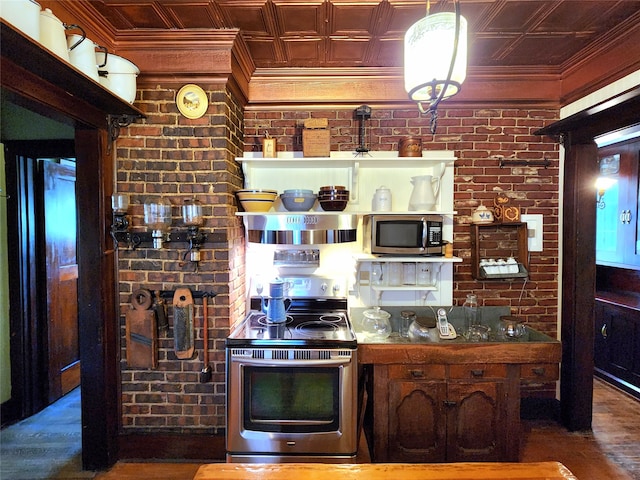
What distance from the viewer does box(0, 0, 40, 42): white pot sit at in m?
1.25

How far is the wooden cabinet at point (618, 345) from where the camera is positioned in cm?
298

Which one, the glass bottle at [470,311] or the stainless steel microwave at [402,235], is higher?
the stainless steel microwave at [402,235]

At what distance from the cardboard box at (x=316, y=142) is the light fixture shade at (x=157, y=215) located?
3.33 ft

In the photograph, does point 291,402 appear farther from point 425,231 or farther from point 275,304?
point 425,231

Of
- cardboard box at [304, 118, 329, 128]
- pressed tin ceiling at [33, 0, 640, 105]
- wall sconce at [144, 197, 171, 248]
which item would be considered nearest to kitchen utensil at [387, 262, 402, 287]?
cardboard box at [304, 118, 329, 128]

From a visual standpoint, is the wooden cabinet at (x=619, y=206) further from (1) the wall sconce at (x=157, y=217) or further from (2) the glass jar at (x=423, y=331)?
(1) the wall sconce at (x=157, y=217)

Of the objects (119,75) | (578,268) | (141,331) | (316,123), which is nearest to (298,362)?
(141,331)

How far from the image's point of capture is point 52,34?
1.46m

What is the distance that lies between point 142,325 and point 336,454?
1441 millimetres

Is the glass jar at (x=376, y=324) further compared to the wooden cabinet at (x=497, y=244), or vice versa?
the wooden cabinet at (x=497, y=244)

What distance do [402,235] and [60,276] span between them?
290cm

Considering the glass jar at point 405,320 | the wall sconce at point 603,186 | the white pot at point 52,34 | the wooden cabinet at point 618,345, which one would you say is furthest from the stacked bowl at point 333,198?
the wall sconce at point 603,186

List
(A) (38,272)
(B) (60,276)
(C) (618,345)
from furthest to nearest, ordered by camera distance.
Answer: (C) (618,345)
(B) (60,276)
(A) (38,272)

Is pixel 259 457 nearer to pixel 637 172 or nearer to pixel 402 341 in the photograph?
pixel 402 341
